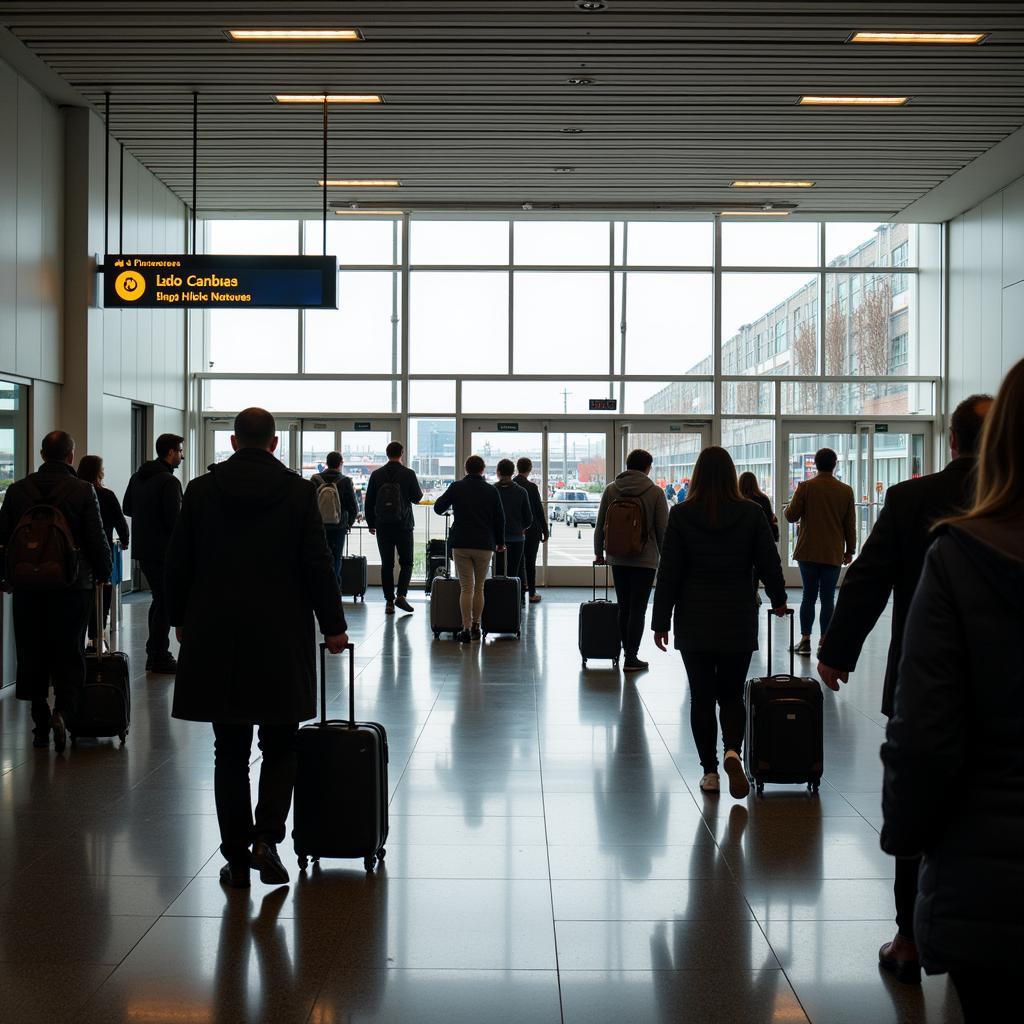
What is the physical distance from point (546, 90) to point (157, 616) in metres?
5.58

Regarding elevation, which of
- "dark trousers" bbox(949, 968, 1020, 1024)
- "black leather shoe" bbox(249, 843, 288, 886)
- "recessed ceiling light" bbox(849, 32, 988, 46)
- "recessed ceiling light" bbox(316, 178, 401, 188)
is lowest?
"black leather shoe" bbox(249, 843, 288, 886)

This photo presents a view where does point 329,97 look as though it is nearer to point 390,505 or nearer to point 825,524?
point 390,505

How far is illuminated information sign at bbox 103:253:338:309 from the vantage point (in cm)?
1170

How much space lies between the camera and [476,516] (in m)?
11.2

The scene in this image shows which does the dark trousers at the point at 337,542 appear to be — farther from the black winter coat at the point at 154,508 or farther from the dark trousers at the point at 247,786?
the dark trousers at the point at 247,786

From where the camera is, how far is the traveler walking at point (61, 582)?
651cm

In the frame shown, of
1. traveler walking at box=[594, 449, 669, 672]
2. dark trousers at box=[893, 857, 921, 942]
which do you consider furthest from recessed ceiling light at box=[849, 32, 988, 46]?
dark trousers at box=[893, 857, 921, 942]

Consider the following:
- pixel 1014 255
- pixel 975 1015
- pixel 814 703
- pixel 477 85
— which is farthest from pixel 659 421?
pixel 975 1015

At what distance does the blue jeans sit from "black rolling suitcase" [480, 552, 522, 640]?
2.76 meters

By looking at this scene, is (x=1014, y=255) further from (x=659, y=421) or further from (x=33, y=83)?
(x=33, y=83)

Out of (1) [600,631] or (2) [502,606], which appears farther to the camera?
(2) [502,606]

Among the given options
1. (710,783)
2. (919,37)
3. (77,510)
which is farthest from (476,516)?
(710,783)

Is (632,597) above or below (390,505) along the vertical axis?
below

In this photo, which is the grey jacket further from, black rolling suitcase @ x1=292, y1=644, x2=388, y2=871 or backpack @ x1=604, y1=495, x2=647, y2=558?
black rolling suitcase @ x1=292, y1=644, x2=388, y2=871
